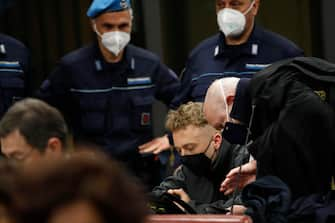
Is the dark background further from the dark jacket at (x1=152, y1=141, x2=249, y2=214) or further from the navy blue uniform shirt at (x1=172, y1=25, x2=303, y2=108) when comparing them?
the dark jacket at (x1=152, y1=141, x2=249, y2=214)

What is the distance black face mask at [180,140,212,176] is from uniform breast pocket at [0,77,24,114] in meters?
1.66

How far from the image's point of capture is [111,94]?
525 cm

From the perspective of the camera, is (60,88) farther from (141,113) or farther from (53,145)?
(53,145)

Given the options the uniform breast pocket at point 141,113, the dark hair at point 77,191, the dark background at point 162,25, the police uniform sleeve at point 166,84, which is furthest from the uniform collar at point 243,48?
the dark hair at point 77,191

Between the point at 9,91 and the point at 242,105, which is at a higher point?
the point at 242,105

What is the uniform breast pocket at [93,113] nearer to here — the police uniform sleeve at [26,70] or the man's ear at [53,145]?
the police uniform sleeve at [26,70]

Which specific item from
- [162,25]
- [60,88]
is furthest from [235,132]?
[162,25]

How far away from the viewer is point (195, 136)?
418cm

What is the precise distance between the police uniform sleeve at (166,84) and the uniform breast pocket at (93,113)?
1.11 ft

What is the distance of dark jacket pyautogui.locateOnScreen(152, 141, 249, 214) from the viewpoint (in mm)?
3908

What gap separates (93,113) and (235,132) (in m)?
1.83

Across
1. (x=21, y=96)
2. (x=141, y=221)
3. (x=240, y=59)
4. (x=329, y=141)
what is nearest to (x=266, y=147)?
(x=329, y=141)

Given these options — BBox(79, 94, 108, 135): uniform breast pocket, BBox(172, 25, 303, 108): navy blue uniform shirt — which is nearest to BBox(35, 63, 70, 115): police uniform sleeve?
BBox(79, 94, 108, 135): uniform breast pocket

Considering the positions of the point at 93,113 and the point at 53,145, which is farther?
the point at 93,113
